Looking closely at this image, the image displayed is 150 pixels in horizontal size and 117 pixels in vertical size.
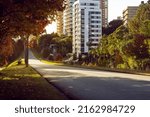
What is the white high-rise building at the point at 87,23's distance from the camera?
181250 millimetres

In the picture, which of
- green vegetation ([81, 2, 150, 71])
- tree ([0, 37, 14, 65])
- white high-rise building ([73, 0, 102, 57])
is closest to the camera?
tree ([0, 37, 14, 65])

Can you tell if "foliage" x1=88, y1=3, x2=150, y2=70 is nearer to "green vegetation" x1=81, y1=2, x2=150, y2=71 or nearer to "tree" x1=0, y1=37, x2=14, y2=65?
"green vegetation" x1=81, y1=2, x2=150, y2=71

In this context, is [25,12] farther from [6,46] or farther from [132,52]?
[132,52]

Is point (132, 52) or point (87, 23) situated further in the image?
point (87, 23)

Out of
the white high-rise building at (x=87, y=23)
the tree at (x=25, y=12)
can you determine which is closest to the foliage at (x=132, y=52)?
the tree at (x=25, y=12)

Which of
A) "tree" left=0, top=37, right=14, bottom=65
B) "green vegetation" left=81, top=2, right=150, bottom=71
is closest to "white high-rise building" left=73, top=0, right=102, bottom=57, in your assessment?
"green vegetation" left=81, top=2, right=150, bottom=71

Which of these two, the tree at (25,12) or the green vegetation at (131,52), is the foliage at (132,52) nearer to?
the green vegetation at (131,52)

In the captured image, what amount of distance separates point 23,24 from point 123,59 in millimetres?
29489

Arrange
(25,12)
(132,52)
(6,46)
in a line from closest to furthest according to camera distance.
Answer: (25,12) → (6,46) → (132,52)

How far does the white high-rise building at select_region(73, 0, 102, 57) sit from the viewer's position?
18125 centimetres

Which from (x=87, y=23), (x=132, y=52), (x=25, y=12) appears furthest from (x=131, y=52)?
(x=87, y=23)

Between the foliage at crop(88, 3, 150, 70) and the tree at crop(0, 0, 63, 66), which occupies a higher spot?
the tree at crop(0, 0, 63, 66)

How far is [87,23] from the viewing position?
18675 cm

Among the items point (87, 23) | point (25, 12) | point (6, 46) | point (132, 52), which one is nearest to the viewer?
point (25, 12)
